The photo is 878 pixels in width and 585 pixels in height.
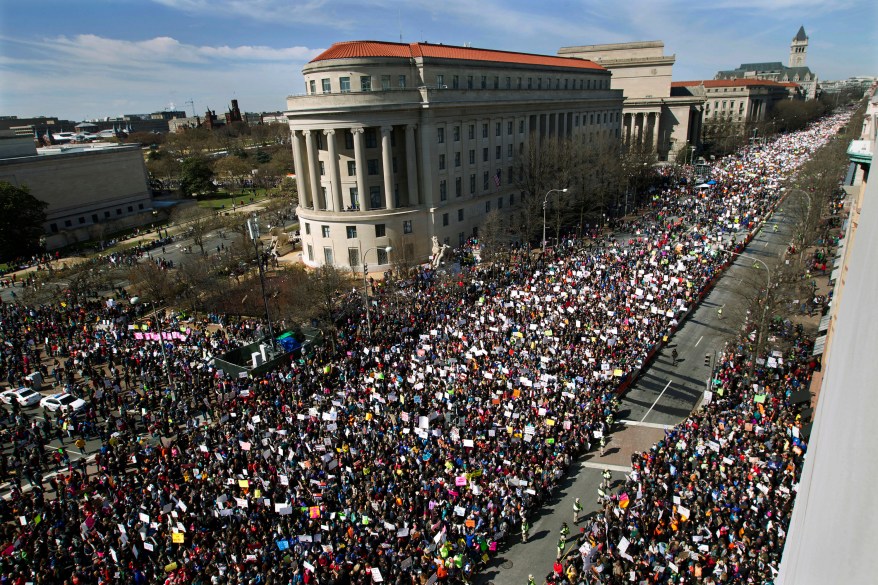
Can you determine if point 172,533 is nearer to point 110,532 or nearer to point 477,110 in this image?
point 110,532

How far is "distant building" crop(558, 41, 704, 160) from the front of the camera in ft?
359

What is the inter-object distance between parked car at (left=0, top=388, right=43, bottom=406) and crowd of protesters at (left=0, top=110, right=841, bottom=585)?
1.38 meters

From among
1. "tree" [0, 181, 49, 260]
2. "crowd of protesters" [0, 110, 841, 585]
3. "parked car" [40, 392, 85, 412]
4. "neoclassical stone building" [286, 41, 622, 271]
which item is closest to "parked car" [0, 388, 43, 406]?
"crowd of protesters" [0, 110, 841, 585]

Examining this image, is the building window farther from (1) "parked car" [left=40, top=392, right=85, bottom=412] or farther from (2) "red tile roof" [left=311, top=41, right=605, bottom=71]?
(1) "parked car" [left=40, top=392, right=85, bottom=412]

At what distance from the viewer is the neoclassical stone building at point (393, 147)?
5103 centimetres

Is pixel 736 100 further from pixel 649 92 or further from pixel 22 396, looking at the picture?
pixel 22 396

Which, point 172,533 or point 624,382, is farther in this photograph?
point 624,382

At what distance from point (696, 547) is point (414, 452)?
36.1 ft

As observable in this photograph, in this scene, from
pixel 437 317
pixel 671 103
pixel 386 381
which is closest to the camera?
pixel 386 381

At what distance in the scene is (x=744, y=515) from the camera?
18172mm

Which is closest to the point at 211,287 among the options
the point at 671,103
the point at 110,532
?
the point at 110,532

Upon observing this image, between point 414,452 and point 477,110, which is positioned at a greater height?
Result: point 477,110

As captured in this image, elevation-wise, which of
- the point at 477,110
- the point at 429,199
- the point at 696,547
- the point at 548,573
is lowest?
the point at 548,573

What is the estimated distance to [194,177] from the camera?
98812 mm
